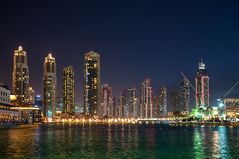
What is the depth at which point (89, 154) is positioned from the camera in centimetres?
6175

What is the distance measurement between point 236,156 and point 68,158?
22.6 metres

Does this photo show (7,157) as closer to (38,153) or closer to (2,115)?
(38,153)

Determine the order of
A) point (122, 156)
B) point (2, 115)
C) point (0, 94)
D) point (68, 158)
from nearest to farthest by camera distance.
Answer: point (68, 158), point (122, 156), point (2, 115), point (0, 94)

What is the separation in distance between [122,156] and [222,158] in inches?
514

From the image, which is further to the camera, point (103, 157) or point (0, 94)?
point (0, 94)

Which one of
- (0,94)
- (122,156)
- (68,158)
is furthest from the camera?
(0,94)

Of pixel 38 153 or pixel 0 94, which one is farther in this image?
pixel 0 94

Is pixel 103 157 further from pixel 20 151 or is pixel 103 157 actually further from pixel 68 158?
pixel 20 151

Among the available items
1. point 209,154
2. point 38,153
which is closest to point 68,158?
point 38,153

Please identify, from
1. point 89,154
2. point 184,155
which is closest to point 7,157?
point 89,154

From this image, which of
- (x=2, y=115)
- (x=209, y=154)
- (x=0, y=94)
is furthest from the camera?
(x=0, y=94)

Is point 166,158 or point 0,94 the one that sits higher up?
point 0,94

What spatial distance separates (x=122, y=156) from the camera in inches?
2336

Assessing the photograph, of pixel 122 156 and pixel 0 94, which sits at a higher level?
pixel 0 94
